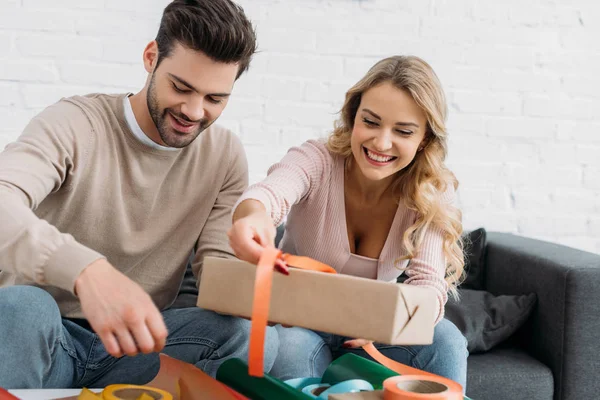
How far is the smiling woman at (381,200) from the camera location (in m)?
1.52

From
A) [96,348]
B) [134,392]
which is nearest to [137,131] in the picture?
[96,348]

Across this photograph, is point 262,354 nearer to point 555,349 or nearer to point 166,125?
point 166,125

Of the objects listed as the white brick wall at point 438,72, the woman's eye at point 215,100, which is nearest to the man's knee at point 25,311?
the woman's eye at point 215,100

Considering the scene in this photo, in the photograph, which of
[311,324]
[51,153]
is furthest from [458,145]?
[311,324]

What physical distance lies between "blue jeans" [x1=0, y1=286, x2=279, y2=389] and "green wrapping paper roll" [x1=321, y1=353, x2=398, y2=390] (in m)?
0.25

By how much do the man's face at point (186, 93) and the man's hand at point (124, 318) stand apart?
59cm

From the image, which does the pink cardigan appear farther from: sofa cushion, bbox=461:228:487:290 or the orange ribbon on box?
sofa cushion, bbox=461:228:487:290

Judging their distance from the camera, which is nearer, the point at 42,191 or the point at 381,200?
the point at 42,191

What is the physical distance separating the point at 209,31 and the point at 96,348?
2.12 feet

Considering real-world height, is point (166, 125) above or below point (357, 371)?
above

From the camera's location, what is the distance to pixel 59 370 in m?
1.29

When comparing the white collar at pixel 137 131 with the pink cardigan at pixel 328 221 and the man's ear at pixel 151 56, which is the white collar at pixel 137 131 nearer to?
the man's ear at pixel 151 56

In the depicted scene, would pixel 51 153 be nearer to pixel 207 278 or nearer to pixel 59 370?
pixel 59 370

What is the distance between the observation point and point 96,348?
1369mm
